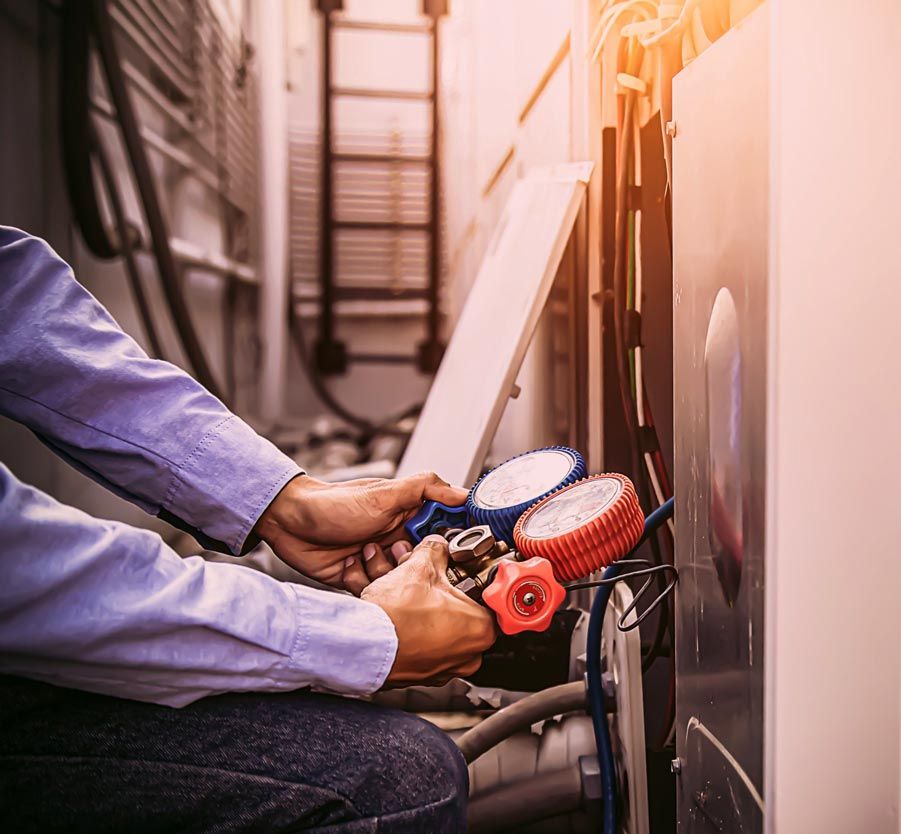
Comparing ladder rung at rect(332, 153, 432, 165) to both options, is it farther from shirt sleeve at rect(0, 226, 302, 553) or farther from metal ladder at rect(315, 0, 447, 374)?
shirt sleeve at rect(0, 226, 302, 553)

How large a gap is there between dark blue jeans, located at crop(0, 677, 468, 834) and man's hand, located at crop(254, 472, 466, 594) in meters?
0.19

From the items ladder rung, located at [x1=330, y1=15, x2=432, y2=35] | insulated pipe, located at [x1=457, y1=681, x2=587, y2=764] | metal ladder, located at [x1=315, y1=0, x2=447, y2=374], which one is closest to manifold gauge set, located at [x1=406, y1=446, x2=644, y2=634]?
insulated pipe, located at [x1=457, y1=681, x2=587, y2=764]

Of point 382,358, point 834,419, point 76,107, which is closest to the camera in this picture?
point 834,419

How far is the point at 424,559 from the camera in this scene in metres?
0.57

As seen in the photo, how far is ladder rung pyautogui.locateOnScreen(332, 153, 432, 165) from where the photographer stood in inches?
150

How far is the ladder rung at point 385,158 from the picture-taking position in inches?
150

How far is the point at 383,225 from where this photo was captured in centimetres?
383

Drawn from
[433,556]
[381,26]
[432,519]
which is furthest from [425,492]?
[381,26]

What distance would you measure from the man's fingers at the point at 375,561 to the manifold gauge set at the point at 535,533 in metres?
0.05

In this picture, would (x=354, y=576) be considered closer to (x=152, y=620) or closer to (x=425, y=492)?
(x=425, y=492)

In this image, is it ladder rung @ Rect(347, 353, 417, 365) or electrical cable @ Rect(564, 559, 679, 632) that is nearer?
electrical cable @ Rect(564, 559, 679, 632)

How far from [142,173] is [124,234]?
133 mm

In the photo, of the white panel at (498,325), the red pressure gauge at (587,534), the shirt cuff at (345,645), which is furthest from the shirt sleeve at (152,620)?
the white panel at (498,325)

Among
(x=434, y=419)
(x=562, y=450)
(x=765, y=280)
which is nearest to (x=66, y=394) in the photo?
(x=562, y=450)
